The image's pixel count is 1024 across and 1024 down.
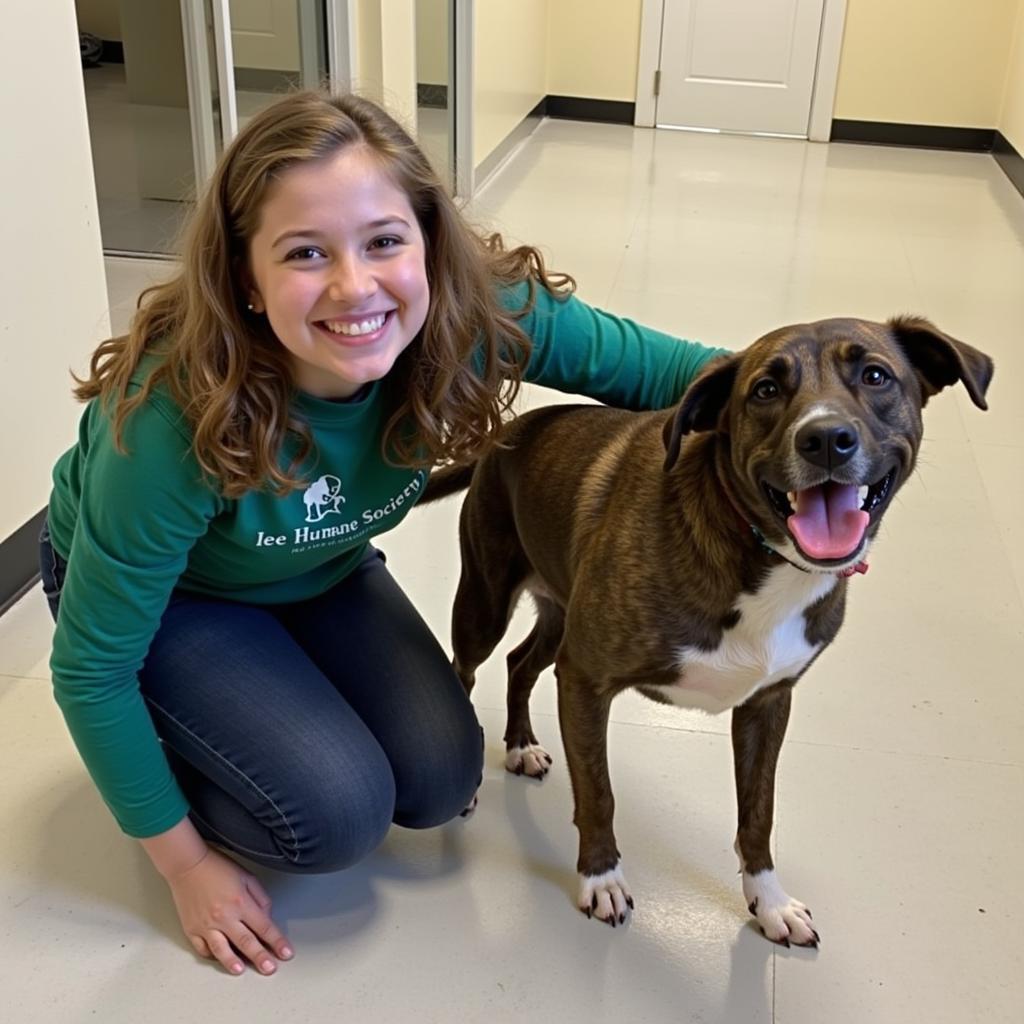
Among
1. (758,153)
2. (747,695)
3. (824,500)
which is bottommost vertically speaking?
(758,153)

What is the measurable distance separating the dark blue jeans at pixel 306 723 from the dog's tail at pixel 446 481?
0.20m

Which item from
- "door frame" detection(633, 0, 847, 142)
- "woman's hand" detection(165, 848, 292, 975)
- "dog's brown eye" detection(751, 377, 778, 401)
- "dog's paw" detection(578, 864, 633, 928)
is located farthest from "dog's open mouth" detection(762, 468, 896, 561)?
"door frame" detection(633, 0, 847, 142)

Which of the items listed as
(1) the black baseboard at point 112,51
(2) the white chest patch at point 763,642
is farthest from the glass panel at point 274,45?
(1) the black baseboard at point 112,51

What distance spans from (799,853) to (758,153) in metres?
5.78

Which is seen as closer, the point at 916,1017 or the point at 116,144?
the point at 916,1017

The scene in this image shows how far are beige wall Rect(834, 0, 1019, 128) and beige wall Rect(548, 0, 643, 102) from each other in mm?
1275

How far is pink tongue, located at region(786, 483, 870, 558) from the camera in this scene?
134 cm

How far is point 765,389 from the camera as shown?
1396 mm

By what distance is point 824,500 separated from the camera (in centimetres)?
135

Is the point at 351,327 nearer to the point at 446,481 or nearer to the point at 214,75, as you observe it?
the point at 446,481

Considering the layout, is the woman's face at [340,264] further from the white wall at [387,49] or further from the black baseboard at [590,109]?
the black baseboard at [590,109]

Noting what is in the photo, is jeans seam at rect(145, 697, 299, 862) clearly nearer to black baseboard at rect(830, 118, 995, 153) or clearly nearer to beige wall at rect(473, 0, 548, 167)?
beige wall at rect(473, 0, 548, 167)

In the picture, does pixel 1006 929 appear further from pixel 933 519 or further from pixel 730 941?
pixel 933 519

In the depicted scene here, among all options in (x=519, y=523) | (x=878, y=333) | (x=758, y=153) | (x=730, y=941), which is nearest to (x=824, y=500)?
(x=878, y=333)
